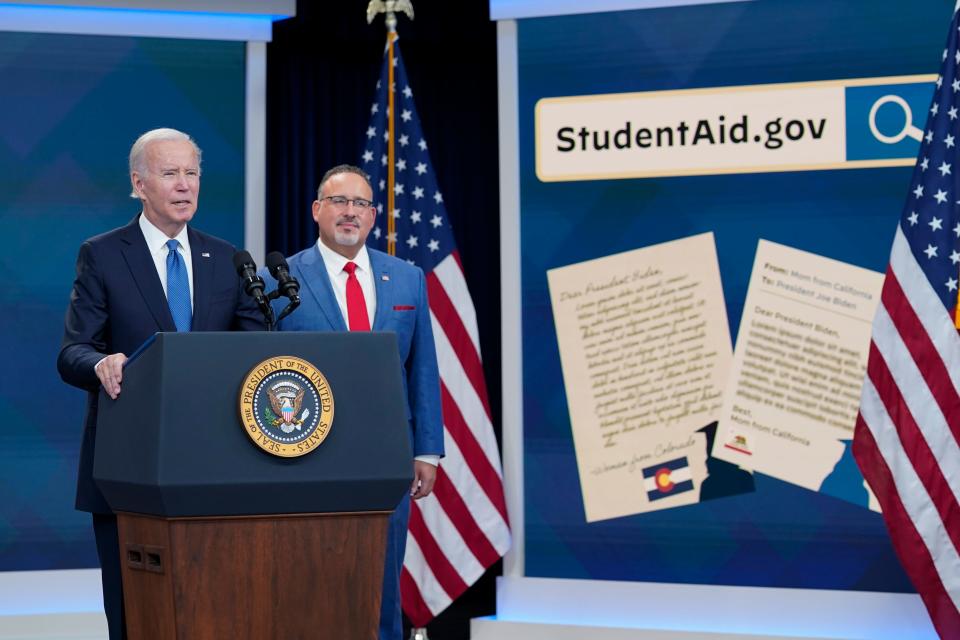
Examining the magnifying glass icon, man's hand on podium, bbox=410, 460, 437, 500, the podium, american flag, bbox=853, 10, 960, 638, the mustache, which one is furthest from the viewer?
the magnifying glass icon

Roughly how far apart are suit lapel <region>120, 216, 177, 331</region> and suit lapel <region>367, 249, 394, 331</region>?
35.9 inches

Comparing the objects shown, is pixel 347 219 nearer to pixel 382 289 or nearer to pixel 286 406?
pixel 382 289

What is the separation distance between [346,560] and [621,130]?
3.01 m

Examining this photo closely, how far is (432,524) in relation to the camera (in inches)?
184

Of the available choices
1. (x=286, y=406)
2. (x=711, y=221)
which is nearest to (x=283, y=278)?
(x=286, y=406)

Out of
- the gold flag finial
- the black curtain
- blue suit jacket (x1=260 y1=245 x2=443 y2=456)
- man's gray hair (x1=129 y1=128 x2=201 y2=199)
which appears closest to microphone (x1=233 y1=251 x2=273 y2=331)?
man's gray hair (x1=129 y1=128 x2=201 y2=199)

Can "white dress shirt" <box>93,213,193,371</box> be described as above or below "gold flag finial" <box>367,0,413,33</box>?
below

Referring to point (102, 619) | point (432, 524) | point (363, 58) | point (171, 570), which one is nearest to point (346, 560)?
point (171, 570)

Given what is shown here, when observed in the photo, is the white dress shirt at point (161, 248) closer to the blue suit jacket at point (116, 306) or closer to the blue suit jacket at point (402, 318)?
the blue suit jacket at point (116, 306)

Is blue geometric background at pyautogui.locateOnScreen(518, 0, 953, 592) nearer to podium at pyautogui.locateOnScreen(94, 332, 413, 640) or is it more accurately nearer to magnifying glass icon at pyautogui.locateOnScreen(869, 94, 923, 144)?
magnifying glass icon at pyautogui.locateOnScreen(869, 94, 923, 144)

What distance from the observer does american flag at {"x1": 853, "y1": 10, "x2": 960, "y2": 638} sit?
375 cm

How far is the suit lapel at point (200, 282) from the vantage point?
2.41m

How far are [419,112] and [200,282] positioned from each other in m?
3.19

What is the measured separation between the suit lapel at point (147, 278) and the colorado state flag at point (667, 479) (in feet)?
8.64
